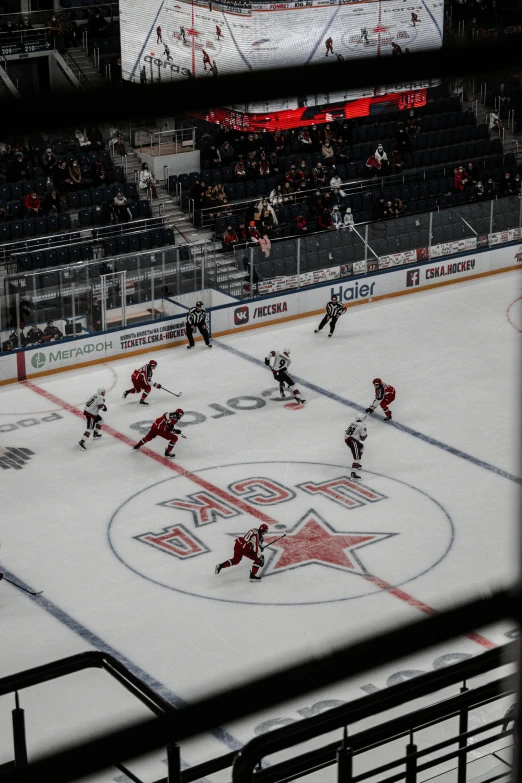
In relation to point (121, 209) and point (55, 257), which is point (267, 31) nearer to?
point (121, 209)

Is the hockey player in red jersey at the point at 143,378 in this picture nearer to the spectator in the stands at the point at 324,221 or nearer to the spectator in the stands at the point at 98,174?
the spectator in the stands at the point at 98,174

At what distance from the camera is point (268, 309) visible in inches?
896

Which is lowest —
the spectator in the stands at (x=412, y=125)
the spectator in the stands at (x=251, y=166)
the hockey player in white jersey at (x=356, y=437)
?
the hockey player in white jersey at (x=356, y=437)

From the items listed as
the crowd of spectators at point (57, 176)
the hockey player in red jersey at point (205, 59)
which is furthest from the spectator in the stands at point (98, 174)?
the hockey player in red jersey at point (205, 59)

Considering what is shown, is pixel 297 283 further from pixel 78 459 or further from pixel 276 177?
pixel 78 459

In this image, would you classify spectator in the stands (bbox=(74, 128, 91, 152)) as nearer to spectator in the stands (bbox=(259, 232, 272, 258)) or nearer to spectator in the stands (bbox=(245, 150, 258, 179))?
spectator in the stands (bbox=(245, 150, 258, 179))

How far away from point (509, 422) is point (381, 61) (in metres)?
17.2

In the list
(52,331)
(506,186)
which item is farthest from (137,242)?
(506,186)

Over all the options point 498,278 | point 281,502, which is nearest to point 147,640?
point 281,502

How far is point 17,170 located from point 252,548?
41.1 ft

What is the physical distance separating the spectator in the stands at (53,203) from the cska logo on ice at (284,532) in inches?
327

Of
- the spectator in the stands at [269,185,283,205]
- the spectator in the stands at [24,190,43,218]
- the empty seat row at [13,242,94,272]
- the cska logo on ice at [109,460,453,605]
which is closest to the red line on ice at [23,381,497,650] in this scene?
the cska logo on ice at [109,460,453,605]

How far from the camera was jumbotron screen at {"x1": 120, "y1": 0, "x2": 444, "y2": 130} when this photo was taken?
71.5ft

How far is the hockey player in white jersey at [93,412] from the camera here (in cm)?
1689
